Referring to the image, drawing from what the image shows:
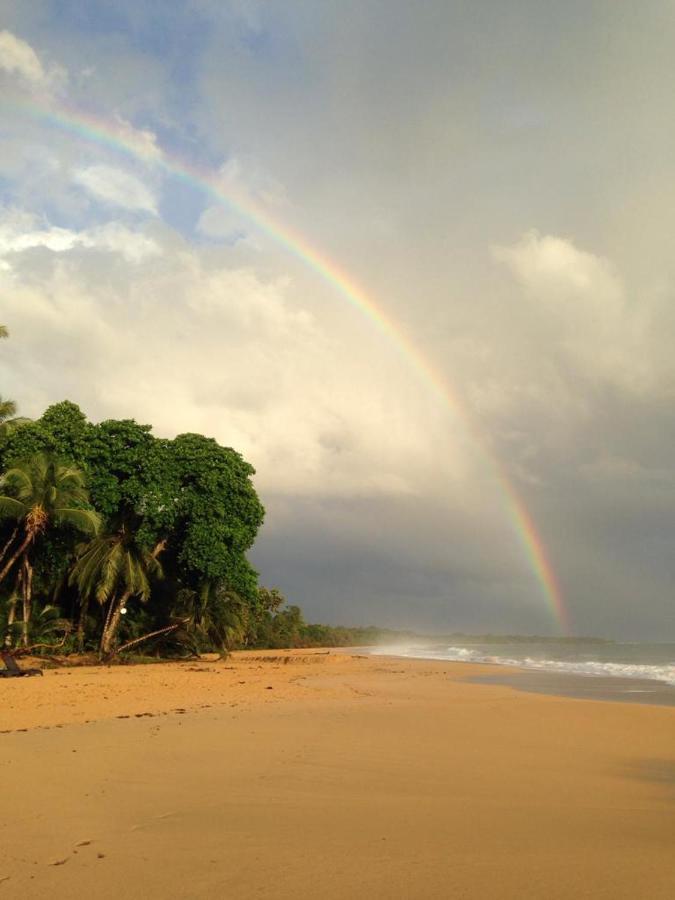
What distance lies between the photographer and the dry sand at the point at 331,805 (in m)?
3.98

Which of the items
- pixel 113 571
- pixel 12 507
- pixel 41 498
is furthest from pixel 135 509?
pixel 12 507

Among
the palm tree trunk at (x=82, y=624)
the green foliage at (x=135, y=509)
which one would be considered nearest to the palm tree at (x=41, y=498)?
the green foliage at (x=135, y=509)

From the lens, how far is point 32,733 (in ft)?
30.6

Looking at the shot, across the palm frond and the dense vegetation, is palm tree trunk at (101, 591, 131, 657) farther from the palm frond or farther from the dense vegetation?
the palm frond

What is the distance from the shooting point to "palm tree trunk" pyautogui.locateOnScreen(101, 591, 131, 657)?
27.4m

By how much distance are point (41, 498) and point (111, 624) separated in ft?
21.2

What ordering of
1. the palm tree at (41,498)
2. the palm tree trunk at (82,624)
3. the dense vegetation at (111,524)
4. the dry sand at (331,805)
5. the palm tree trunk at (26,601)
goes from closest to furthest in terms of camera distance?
the dry sand at (331,805)
the palm tree at (41,498)
the palm tree trunk at (26,601)
the dense vegetation at (111,524)
the palm tree trunk at (82,624)

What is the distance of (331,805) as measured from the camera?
5.68 meters

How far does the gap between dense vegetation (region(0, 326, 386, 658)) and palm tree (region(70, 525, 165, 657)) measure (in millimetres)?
54

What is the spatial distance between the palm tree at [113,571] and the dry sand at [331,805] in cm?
1527

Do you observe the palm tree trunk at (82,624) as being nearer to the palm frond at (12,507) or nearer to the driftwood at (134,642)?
the driftwood at (134,642)

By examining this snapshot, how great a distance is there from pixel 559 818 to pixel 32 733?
7.06m

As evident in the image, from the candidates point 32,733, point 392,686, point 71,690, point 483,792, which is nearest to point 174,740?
point 32,733

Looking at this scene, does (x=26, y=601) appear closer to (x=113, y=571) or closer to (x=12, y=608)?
(x=12, y=608)
